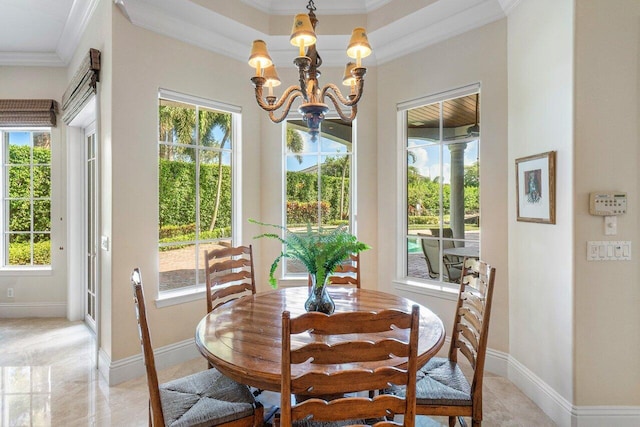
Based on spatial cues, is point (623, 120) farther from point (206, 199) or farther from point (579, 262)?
point (206, 199)

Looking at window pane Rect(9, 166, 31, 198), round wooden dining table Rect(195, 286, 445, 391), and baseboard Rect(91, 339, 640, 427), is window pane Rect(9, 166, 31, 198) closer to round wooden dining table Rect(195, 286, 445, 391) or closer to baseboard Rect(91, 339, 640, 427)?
baseboard Rect(91, 339, 640, 427)

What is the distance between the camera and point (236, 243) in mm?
3416

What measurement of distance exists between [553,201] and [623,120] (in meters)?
0.58

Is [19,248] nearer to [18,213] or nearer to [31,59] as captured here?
[18,213]

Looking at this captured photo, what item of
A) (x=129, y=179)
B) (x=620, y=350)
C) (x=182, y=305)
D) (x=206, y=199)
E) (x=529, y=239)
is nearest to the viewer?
(x=620, y=350)

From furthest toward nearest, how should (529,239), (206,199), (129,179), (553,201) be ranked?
(206,199), (129,179), (529,239), (553,201)

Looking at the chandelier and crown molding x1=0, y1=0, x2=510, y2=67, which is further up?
crown molding x1=0, y1=0, x2=510, y2=67

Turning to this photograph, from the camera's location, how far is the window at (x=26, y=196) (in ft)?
13.4

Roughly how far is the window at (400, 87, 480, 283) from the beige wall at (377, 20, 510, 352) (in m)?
0.11

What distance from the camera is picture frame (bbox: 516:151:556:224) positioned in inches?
85.1

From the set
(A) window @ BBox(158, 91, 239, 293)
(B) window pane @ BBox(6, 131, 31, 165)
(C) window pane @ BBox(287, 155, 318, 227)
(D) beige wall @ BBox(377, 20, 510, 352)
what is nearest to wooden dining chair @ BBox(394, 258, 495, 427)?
(D) beige wall @ BBox(377, 20, 510, 352)

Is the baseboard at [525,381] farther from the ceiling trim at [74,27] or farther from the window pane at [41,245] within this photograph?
the ceiling trim at [74,27]

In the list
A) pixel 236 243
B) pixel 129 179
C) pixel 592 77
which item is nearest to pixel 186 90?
pixel 129 179

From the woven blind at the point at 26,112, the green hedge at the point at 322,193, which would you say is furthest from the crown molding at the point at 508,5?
the woven blind at the point at 26,112
